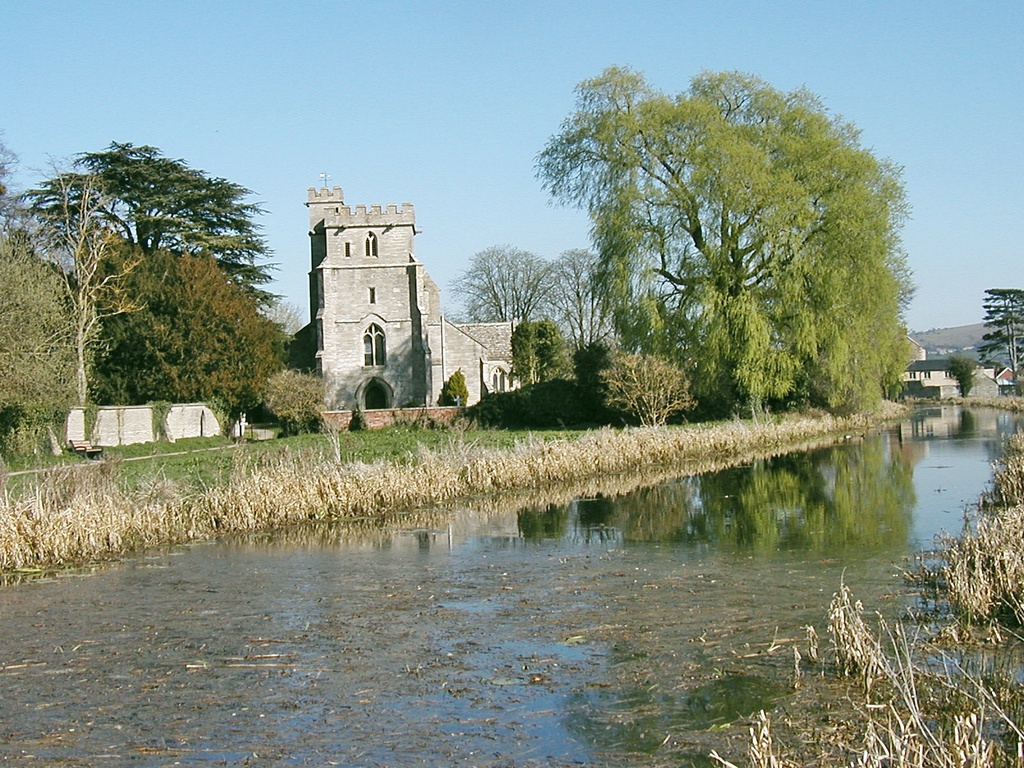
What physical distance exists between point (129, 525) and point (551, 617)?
6838 mm

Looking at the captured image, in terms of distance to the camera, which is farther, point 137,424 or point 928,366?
point 928,366

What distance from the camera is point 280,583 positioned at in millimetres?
11102

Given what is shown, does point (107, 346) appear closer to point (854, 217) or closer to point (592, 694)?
point (854, 217)

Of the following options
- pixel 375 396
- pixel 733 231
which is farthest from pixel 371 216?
pixel 733 231

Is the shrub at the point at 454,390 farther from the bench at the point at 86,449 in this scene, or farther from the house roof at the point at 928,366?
the house roof at the point at 928,366

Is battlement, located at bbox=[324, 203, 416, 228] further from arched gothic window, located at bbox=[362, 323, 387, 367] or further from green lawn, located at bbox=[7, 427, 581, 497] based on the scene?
green lawn, located at bbox=[7, 427, 581, 497]

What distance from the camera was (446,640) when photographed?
27.4 ft

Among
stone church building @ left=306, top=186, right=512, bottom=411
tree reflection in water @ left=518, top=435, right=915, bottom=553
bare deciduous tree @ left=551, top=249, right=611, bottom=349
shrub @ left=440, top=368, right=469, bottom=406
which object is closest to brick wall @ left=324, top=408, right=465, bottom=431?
shrub @ left=440, top=368, right=469, bottom=406

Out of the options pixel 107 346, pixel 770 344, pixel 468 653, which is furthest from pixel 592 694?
pixel 107 346

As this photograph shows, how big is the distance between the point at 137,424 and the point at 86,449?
569 centimetres

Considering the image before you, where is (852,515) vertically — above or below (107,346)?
below

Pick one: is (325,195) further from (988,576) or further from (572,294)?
(988,576)

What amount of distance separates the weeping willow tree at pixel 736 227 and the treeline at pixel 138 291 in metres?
14.2

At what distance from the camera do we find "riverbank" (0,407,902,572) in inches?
489
